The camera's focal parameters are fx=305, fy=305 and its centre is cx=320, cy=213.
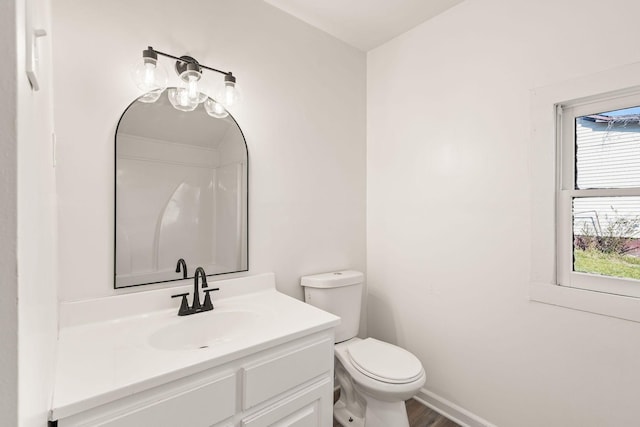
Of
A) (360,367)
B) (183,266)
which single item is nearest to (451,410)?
(360,367)

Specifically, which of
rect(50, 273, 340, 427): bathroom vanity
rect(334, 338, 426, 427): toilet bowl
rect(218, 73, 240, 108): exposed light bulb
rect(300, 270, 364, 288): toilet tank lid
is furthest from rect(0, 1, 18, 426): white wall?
rect(300, 270, 364, 288): toilet tank lid

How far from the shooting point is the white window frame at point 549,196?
1376 mm

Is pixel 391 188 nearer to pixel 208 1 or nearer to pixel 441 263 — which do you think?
pixel 441 263

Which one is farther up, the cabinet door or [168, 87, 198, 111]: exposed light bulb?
[168, 87, 198, 111]: exposed light bulb

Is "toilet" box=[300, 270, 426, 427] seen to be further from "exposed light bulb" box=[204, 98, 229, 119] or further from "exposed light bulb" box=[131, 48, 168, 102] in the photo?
"exposed light bulb" box=[131, 48, 168, 102]

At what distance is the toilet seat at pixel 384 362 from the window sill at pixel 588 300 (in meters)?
0.70

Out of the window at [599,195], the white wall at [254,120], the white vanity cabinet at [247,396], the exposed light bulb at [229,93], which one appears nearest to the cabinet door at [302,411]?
the white vanity cabinet at [247,396]

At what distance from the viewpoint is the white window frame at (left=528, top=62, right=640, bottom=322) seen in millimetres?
1376

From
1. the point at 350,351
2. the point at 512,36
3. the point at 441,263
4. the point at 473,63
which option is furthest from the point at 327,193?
the point at 512,36

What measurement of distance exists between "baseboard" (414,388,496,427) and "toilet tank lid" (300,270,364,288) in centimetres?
85

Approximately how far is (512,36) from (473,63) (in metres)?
0.21

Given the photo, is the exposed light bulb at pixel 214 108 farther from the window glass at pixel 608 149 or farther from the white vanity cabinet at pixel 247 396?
the window glass at pixel 608 149

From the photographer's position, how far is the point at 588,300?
137cm

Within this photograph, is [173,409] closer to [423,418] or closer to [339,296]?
[339,296]
